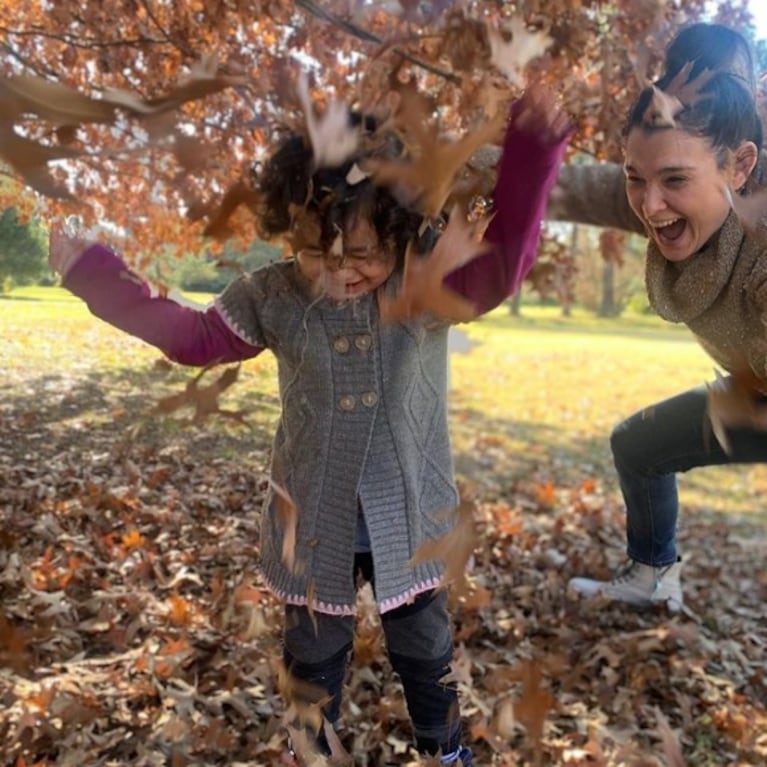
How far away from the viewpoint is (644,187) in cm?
173

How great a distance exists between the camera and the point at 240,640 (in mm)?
2842

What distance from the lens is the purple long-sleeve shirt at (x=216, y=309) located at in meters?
1.55

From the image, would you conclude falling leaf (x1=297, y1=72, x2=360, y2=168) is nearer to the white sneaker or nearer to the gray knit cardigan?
the gray knit cardigan

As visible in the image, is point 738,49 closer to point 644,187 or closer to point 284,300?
point 644,187

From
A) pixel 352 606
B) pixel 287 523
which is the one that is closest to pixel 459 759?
pixel 352 606

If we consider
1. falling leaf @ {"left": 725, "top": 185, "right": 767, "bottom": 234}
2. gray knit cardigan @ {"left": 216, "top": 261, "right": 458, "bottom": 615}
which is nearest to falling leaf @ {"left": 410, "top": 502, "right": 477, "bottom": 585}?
gray knit cardigan @ {"left": 216, "top": 261, "right": 458, "bottom": 615}

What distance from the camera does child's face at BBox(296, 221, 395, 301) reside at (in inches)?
64.6

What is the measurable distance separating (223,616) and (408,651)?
4.01ft

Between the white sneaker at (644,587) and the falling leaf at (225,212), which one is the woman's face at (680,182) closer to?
the falling leaf at (225,212)

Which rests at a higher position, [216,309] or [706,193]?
[706,193]

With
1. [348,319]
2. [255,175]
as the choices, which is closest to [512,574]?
[348,319]

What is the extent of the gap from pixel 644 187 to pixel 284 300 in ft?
2.68

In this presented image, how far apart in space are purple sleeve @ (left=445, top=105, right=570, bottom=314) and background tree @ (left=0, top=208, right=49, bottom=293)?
100 cm

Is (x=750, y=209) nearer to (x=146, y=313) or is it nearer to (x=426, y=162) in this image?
(x=426, y=162)
